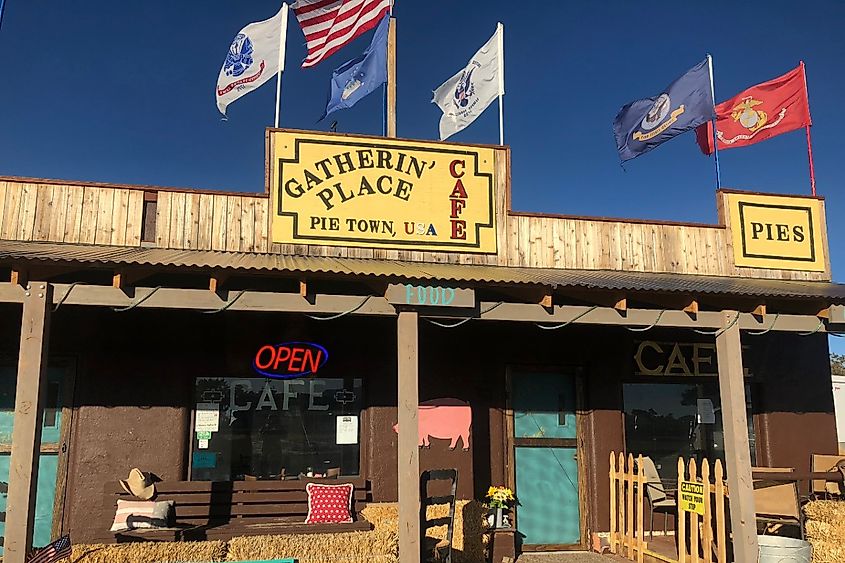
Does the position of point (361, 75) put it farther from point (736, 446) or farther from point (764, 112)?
point (736, 446)

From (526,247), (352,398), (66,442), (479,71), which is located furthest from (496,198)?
(66,442)

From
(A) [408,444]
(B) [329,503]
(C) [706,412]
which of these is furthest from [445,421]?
(C) [706,412]

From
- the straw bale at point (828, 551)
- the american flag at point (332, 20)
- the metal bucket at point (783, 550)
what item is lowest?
the straw bale at point (828, 551)

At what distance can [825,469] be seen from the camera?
37.7 ft

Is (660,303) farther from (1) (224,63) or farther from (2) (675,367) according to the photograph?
(1) (224,63)

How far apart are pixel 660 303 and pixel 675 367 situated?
281 cm

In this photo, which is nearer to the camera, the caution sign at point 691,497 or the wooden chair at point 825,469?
the caution sign at point 691,497

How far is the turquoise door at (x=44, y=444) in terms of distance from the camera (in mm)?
9453

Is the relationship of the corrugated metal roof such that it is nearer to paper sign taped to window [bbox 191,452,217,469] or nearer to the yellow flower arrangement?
paper sign taped to window [bbox 191,452,217,469]

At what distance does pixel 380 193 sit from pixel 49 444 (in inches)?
197

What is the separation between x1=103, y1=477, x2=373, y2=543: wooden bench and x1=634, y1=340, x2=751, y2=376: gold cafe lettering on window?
14.1 ft

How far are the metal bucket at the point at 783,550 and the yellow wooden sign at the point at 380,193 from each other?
4.63 m

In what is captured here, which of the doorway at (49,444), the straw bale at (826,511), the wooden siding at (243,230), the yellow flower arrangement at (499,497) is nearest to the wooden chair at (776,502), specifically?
the straw bale at (826,511)

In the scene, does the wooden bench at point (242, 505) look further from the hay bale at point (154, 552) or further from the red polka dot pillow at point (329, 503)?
the hay bale at point (154, 552)
